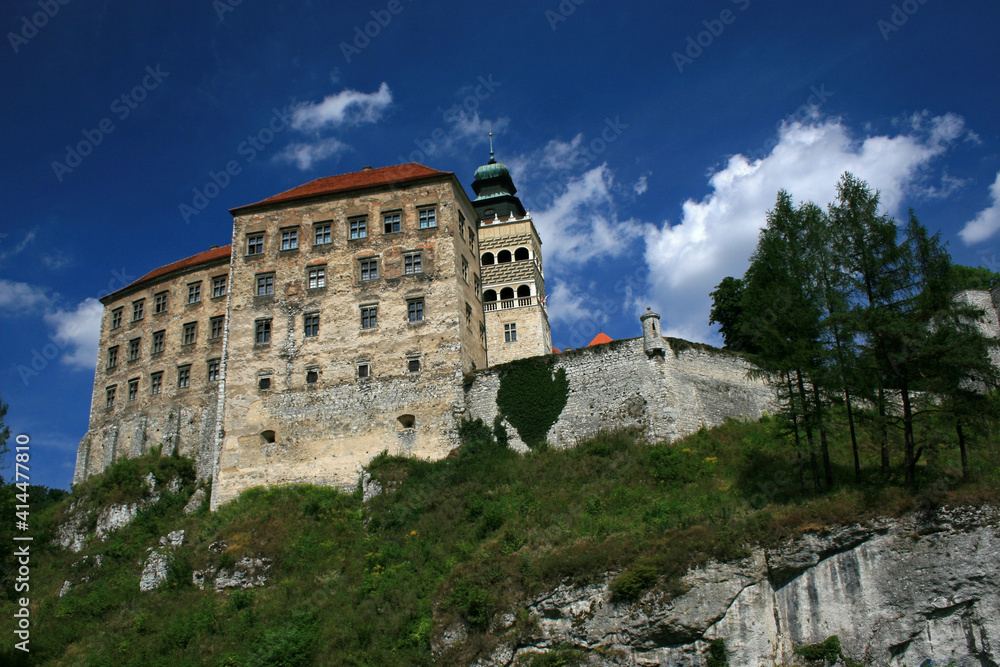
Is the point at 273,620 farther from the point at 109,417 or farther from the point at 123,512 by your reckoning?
the point at 109,417

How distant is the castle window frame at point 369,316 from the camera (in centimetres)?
3850

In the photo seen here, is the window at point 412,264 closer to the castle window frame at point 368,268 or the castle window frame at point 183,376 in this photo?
the castle window frame at point 368,268

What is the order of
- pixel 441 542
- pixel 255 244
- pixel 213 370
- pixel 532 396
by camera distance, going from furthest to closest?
1. pixel 213 370
2. pixel 255 244
3. pixel 532 396
4. pixel 441 542

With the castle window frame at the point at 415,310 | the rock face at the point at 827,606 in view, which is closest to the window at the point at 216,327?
the castle window frame at the point at 415,310

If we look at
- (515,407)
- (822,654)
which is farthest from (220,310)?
(822,654)

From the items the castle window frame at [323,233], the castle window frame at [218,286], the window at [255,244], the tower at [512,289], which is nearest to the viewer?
the castle window frame at [323,233]

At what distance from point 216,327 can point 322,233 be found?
8.69 m

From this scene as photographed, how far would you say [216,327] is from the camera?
43.7 metres

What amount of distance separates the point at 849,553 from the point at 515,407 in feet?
54.6

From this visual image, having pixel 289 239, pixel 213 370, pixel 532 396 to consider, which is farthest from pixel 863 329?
pixel 213 370

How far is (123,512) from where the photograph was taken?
37531 mm

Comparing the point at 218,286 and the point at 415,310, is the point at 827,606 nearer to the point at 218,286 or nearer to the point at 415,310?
the point at 415,310

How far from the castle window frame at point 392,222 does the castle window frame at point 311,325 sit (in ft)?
18.6

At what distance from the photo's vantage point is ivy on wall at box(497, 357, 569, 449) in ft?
114
